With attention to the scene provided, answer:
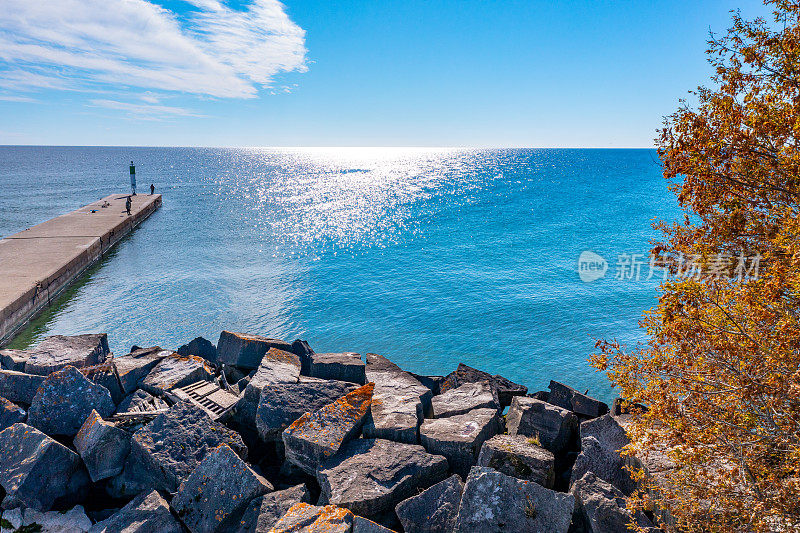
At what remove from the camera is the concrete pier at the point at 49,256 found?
2314cm

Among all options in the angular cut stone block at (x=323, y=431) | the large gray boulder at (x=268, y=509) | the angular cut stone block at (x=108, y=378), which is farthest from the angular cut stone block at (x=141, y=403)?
the large gray boulder at (x=268, y=509)

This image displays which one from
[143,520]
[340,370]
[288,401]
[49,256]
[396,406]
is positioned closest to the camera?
[143,520]

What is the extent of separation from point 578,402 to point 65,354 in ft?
45.6

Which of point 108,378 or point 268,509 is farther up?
point 108,378

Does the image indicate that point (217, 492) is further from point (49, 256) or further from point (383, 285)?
point (49, 256)

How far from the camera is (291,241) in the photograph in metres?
48.9

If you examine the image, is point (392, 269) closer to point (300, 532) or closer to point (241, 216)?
point (300, 532)

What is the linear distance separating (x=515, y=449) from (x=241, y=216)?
64.4 metres

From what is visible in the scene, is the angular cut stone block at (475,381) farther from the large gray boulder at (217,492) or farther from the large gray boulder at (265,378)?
the large gray boulder at (217,492)

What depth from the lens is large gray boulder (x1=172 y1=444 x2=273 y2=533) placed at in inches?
293

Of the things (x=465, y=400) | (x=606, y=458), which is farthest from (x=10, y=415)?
(x=606, y=458)

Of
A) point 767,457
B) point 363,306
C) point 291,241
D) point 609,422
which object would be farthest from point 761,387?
point 291,241

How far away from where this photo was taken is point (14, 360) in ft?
39.0

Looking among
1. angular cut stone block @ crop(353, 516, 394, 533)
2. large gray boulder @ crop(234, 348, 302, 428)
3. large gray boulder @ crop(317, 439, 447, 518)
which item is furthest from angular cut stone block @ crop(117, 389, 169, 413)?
angular cut stone block @ crop(353, 516, 394, 533)
